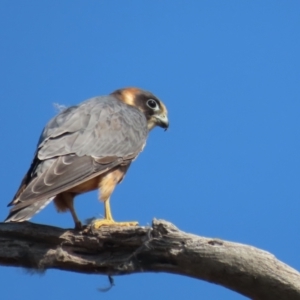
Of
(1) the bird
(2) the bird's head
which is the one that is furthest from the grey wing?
(2) the bird's head

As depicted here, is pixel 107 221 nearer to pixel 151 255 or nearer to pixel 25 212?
pixel 25 212

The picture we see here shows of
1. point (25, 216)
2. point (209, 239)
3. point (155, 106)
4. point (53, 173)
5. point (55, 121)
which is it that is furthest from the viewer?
point (155, 106)

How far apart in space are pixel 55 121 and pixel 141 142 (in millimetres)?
717

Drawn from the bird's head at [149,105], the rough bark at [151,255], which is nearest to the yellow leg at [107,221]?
the rough bark at [151,255]

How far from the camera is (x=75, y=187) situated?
212 inches

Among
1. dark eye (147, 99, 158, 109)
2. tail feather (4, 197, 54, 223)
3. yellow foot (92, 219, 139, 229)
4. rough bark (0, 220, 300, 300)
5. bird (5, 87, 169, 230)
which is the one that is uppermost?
dark eye (147, 99, 158, 109)

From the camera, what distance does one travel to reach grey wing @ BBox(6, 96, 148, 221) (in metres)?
4.99

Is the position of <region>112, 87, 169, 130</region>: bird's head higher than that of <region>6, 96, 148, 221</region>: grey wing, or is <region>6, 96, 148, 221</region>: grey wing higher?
<region>112, 87, 169, 130</region>: bird's head

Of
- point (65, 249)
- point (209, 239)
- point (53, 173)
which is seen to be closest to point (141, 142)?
point (53, 173)

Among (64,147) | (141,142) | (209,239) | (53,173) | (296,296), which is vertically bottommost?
(296,296)

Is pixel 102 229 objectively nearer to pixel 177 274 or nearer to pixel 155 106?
pixel 177 274

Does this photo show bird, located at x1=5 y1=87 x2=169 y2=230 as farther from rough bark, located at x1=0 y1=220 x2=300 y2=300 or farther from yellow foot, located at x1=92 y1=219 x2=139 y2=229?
rough bark, located at x1=0 y1=220 x2=300 y2=300

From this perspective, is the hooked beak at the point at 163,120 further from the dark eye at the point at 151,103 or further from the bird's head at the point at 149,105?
the dark eye at the point at 151,103

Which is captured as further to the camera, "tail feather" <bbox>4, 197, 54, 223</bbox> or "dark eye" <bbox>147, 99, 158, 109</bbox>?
"dark eye" <bbox>147, 99, 158, 109</bbox>
